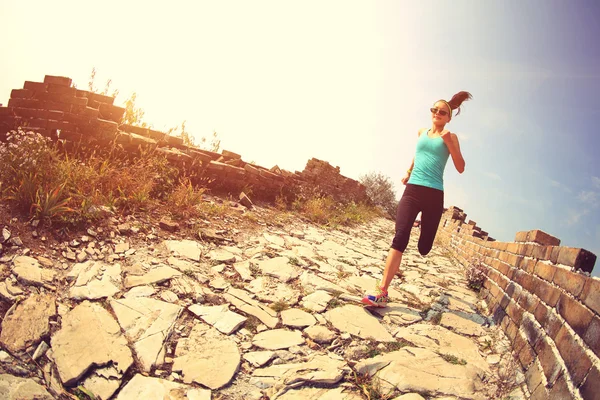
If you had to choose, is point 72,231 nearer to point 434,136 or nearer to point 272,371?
point 272,371

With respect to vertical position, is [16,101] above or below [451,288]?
above

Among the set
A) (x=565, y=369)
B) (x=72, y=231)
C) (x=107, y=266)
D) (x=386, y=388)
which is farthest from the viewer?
(x=72, y=231)

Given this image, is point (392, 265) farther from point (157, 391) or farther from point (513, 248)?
point (157, 391)

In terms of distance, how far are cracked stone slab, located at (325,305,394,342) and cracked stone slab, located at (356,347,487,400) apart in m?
0.25

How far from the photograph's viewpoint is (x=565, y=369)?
134 centimetres

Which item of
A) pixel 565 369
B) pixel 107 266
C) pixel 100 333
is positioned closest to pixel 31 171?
pixel 107 266

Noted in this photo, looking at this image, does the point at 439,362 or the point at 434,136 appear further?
the point at 434,136

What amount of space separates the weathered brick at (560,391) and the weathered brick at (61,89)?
585 centimetres

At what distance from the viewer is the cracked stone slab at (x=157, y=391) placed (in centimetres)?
143

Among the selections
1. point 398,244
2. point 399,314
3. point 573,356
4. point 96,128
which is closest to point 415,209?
point 398,244

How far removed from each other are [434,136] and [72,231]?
330cm

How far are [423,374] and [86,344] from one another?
1.81 metres

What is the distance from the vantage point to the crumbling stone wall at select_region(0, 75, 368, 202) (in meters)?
4.34

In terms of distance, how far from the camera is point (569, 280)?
1.66 metres
